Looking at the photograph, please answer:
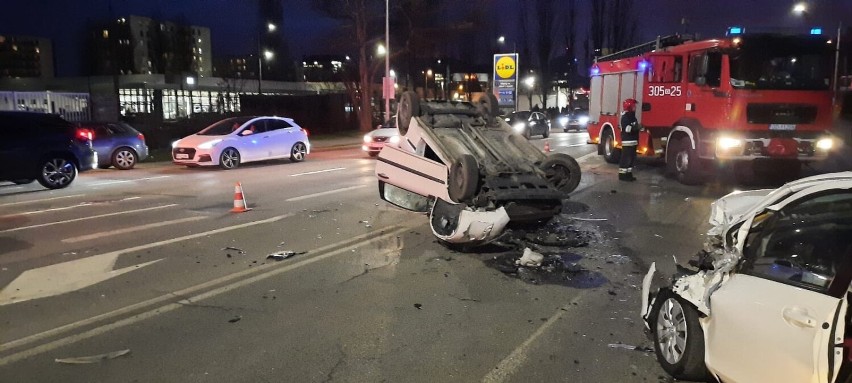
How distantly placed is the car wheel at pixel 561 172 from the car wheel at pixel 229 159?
430 inches

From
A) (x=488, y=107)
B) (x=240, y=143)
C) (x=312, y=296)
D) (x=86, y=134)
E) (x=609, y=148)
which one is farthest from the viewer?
(x=609, y=148)

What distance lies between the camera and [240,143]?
17.5 meters

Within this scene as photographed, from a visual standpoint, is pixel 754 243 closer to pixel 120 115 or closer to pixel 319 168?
pixel 319 168

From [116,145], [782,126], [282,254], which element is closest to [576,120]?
[782,126]

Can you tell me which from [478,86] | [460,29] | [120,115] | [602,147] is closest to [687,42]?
[602,147]

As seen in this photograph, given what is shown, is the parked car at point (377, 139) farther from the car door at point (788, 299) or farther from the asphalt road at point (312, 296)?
the car door at point (788, 299)

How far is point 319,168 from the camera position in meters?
17.7

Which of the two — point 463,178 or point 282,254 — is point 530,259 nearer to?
point 463,178

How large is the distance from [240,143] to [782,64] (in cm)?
1354

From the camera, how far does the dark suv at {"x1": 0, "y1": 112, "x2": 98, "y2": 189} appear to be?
41.5 feet

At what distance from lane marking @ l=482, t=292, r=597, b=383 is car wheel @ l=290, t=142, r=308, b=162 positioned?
15.3 m

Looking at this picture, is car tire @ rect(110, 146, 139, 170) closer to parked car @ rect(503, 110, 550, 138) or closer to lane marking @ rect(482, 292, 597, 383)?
lane marking @ rect(482, 292, 597, 383)

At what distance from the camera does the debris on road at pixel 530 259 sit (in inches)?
273

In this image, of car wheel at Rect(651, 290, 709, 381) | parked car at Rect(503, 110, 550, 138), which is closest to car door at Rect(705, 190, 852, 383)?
car wheel at Rect(651, 290, 709, 381)
